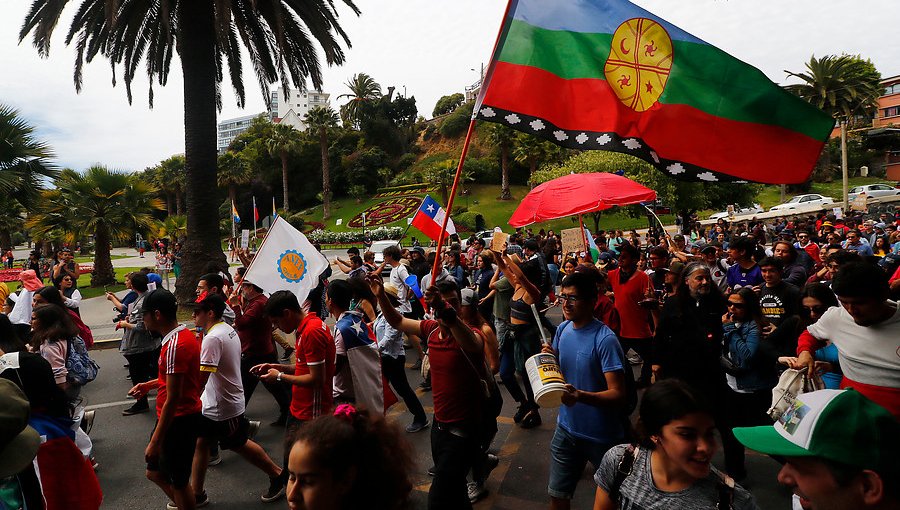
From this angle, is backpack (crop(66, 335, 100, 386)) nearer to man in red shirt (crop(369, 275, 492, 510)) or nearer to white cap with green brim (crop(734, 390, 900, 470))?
man in red shirt (crop(369, 275, 492, 510))

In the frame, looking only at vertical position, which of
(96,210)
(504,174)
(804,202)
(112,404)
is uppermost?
(504,174)

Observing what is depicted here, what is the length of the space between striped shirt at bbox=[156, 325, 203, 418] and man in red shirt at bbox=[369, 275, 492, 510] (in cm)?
161

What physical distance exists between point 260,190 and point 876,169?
66.0 meters

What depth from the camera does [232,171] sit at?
56656mm

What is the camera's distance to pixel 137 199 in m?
18.7

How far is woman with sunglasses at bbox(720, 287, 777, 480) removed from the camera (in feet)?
12.5

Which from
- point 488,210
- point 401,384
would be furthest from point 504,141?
point 401,384

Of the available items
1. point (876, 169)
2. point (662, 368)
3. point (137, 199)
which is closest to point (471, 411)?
point (662, 368)

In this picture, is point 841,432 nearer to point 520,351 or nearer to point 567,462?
point 567,462

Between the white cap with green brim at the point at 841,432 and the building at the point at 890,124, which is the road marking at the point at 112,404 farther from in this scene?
the building at the point at 890,124

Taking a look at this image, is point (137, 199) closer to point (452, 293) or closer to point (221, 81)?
point (221, 81)

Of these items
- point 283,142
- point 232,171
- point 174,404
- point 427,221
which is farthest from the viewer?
point 283,142

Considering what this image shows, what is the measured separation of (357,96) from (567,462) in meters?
75.8

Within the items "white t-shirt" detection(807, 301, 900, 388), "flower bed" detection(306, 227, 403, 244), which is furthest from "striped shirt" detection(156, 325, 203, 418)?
"flower bed" detection(306, 227, 403, 244)
